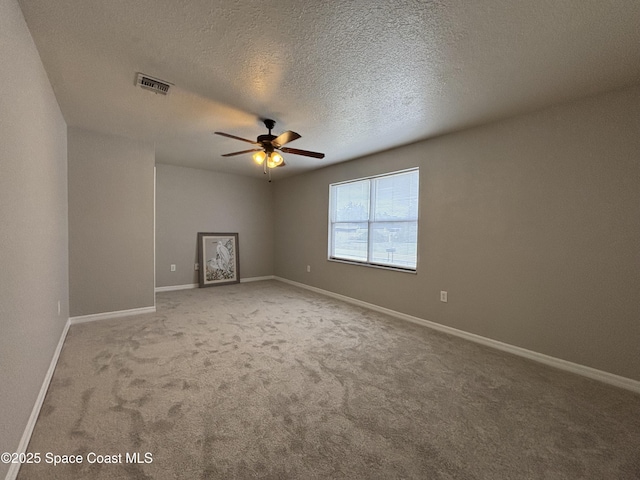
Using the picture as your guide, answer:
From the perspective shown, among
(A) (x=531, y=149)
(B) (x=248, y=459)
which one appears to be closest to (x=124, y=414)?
(B) (x=248, y=459)

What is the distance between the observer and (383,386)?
7.00 feet

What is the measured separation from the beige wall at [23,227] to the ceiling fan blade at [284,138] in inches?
68.3

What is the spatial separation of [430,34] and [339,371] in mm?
2492

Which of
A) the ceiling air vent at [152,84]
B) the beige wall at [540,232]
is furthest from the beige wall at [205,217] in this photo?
the beige wall at [540,232]

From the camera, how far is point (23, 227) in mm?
1589

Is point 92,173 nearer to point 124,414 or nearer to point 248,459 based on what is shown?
point 124,414

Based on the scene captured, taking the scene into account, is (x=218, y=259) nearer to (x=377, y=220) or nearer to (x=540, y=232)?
(x=377, y=220)

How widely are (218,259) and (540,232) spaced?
207 inches

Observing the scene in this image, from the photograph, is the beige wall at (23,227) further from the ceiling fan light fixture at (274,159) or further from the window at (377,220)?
the window at (377,220)

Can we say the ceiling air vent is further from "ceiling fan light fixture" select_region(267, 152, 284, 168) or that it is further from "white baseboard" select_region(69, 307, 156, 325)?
"white baseboard" select_region(69, 307, 156, 325)

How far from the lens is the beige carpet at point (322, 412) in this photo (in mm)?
1417

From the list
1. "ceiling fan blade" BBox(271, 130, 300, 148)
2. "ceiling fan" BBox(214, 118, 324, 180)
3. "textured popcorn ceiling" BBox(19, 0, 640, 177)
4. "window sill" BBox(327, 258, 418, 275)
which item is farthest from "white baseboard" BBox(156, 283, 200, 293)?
"ceiling fan blade" BBox(271, 130, 300, 148)

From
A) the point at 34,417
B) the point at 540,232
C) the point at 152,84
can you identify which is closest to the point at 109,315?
the point at 34,417

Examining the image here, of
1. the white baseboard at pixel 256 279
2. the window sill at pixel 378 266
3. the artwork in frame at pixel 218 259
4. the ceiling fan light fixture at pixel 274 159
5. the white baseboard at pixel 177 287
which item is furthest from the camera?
the white baseboard at pixel 256 279
